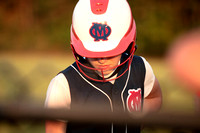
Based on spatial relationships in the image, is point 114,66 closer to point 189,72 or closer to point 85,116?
point 85,116

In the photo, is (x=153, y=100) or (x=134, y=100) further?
(x=153, y=100)

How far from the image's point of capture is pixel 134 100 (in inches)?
77.0

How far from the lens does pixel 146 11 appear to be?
12.3 meters

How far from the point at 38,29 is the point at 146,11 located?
4230 mm

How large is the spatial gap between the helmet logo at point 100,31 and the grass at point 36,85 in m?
0.39

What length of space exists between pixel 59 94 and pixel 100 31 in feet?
1.22

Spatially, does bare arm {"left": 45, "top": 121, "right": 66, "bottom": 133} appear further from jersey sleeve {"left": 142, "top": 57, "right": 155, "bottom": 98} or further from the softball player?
jersey sleeve {"left": 142, "top": 57, "right": 155, "bottom": 98}

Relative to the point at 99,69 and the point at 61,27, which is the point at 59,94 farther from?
the point at 61,27

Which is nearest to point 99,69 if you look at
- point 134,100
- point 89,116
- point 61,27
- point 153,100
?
point 134,100

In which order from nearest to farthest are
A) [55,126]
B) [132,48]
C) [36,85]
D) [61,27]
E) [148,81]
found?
[55,126] < [132,48] < [148,81] < [36,85] < [61,27]

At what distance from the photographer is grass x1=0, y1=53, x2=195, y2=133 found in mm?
1283

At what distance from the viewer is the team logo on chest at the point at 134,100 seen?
193 centimetres

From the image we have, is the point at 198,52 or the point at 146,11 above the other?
the point at 146,11

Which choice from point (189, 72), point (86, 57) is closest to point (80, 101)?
point (86, 57)
